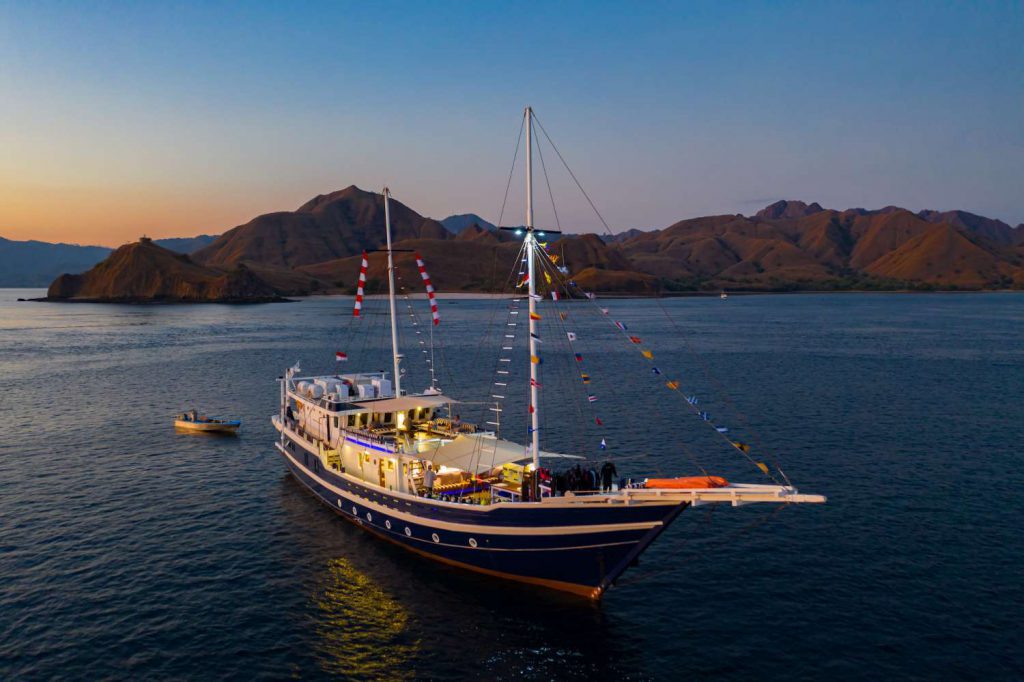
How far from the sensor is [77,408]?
70062 millimetres

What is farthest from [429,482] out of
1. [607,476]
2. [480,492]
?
[607,476]

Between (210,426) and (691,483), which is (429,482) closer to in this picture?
(691,483)

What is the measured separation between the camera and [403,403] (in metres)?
36.4

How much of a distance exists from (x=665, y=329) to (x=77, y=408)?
142917 mm

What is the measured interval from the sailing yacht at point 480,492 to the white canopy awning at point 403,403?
64 mm

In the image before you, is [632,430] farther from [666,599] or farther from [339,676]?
[339,676]

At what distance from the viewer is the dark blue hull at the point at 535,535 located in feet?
79.2

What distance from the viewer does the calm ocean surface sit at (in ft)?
75.8

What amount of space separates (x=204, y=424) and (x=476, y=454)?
36444 mm

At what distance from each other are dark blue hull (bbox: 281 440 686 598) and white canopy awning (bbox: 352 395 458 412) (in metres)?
5.66

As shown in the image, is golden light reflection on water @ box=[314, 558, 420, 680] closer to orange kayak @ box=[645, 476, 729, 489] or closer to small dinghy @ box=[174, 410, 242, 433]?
orange kayak @ box=[645, 476, 729, 489]

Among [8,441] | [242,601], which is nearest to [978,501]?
[242,601]

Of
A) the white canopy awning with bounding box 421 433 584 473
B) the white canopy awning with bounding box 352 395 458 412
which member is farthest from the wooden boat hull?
the white canopy awning with bounding box 421 433 584 473

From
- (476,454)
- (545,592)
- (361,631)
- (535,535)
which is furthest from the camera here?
(476,454)
